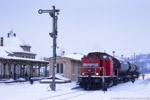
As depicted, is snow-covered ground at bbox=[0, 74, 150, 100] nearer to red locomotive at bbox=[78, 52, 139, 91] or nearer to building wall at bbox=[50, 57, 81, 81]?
red locomotive at bbox=[78, 52, 139, 91]

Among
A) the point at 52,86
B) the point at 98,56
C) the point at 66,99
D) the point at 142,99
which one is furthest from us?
the point at 98,56

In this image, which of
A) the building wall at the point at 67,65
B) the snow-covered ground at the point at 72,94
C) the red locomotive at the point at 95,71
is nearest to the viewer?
the snow-covered ground at the point at 72,94

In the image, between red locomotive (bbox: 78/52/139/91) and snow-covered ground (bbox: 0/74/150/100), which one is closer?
snow-covered ground (bbox: 0/74/150/100)

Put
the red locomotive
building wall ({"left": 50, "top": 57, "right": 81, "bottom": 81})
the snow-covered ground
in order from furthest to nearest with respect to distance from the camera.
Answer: building wall ({"left": 50, "top": 57, "right": 81, "bottom": 81}), the red locomotive, the snow-covered ground

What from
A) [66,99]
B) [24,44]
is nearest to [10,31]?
[24,44]

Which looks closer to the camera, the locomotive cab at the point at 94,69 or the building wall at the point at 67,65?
the locomotive cab at the point at 94,69

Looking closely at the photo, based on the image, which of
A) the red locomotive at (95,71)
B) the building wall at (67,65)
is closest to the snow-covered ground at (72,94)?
the red locomotive at (95,71)

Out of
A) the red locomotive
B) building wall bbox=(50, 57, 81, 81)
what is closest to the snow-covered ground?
the red locomotive

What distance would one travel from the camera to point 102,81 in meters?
23.4

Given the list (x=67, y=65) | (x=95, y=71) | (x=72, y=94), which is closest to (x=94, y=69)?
(x=95, y=71)

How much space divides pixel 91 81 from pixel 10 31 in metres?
51.6

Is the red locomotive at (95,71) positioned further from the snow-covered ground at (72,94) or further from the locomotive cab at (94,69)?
the snow-covered ground at (72,94)

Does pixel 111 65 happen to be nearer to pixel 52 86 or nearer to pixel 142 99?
pixel 52 86

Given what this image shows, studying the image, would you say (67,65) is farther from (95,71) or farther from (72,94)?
(72,94)
